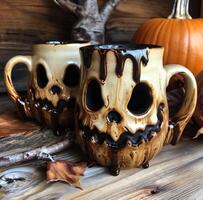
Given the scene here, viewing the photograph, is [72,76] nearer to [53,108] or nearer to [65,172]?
[53,108]

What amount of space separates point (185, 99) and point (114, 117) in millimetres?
115

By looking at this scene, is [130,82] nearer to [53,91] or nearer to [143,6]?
[53,91]

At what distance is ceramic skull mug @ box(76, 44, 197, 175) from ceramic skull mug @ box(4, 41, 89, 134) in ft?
0.30

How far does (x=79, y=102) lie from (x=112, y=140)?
0.07 meters

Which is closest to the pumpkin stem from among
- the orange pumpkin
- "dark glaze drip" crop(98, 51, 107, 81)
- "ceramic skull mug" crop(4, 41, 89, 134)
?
the orange pumpkin

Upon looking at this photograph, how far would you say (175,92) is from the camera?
56 centimetres

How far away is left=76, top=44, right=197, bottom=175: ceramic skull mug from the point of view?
15.6 inches

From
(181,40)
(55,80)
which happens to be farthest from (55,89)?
(181,40)

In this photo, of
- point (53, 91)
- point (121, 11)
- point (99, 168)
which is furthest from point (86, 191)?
point (121, 11)

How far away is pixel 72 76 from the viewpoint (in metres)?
0.52

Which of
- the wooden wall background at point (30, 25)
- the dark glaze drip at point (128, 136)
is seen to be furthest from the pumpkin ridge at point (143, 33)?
the dark glaze drip at point (128, 136)

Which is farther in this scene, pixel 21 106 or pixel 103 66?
pixel 21 106

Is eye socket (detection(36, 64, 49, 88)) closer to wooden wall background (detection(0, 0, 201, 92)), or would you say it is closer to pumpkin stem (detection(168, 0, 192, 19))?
wooden wall background (detection(0, 0, 201, 92))

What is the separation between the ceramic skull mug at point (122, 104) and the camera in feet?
1.30
